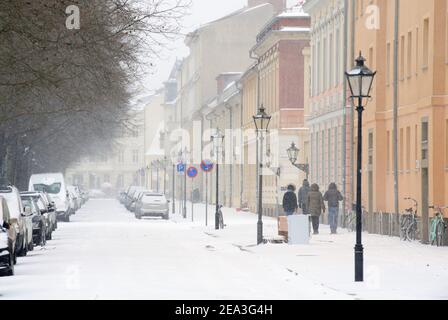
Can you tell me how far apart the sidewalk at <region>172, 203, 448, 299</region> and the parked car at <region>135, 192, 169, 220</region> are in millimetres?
28798

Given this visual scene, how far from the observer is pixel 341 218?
2239 inches

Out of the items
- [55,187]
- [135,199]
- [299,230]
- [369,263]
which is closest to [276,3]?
[135,199]

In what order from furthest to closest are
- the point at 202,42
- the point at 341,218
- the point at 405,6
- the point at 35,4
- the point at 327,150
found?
the point at 202,42
the point at 327,150
the point at 341,218
the point at 405,6
the point at 35,4

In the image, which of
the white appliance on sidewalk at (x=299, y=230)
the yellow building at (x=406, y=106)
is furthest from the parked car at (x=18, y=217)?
the yellow building at (x=406, y=106)

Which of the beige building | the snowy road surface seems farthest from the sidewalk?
the beige building

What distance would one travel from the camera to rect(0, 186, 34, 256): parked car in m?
32.2

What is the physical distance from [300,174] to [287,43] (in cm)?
766

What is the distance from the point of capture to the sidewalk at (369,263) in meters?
21.9

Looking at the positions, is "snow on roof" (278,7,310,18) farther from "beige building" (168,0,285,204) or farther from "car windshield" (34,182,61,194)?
"beige building" (168,0,285,204)

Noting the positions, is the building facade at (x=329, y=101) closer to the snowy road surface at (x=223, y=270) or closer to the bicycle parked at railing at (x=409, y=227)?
the snowy road surface at (x=223, y=270)
